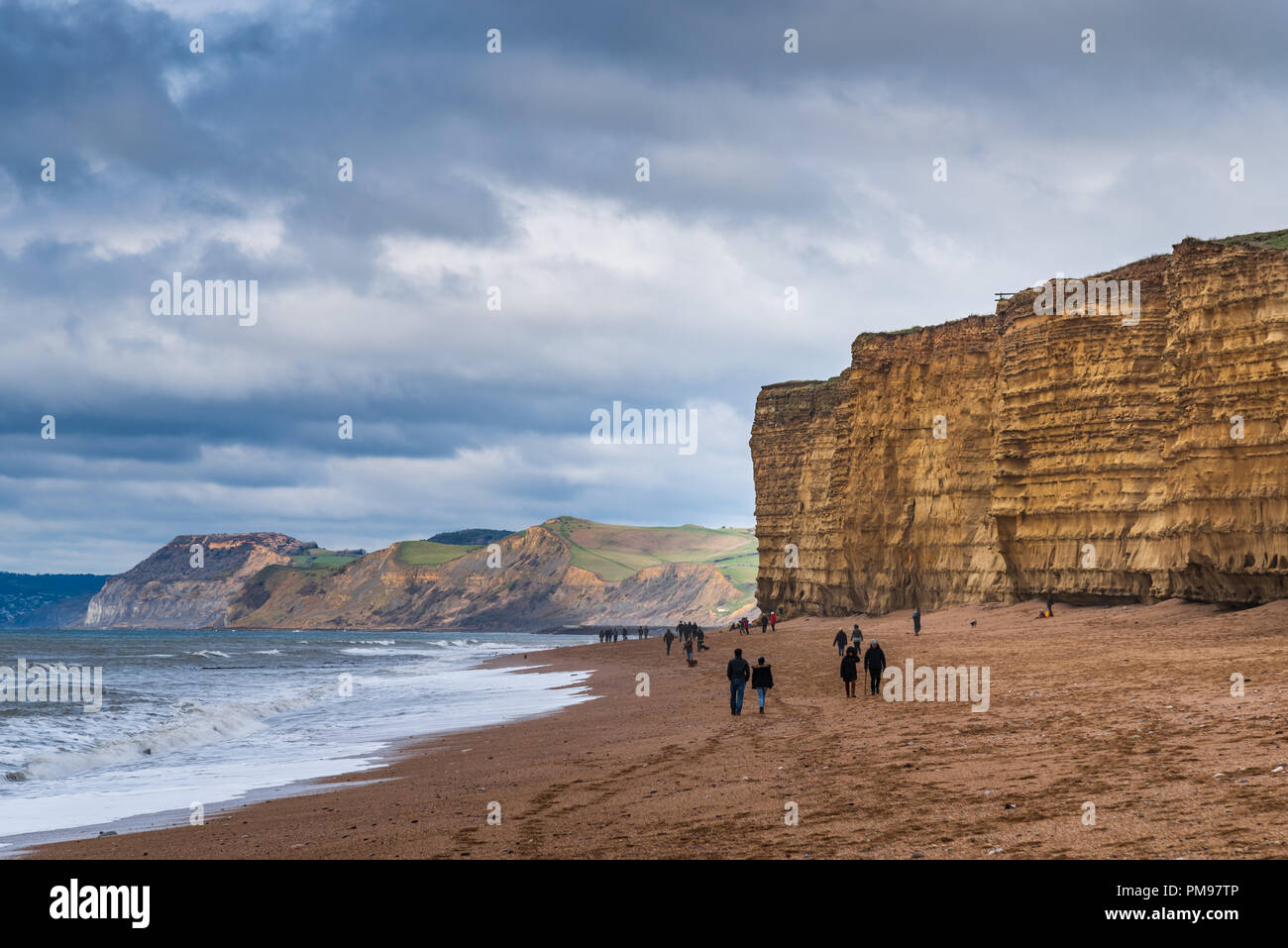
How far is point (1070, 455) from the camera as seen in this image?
43.2m

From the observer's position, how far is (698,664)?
44500mm

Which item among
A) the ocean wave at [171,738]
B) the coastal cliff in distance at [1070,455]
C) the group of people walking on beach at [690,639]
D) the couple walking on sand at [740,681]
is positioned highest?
the coastal cliff in distance at [1070,455]

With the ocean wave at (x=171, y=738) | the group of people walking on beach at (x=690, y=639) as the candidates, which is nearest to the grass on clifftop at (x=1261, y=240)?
the group of people walking on beach at (x=690, y=639)

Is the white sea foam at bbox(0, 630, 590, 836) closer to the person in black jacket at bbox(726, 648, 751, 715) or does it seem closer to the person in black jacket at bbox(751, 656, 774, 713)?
the person in black jacket at bbox(726, 648, 751, 715)

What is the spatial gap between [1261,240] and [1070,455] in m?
11.5

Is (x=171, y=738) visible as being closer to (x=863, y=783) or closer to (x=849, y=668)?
(x=849, y=668)

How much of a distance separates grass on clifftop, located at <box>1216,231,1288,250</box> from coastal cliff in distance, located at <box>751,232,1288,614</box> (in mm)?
155

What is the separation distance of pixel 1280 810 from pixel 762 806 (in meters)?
4.74

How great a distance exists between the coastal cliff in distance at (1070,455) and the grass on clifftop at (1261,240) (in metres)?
0.15

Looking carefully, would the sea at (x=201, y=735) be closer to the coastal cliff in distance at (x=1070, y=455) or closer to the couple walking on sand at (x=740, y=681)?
the couple walking on sand at (x=740, y=681)

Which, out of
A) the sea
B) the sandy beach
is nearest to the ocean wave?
the sea

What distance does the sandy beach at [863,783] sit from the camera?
858 centimetres
